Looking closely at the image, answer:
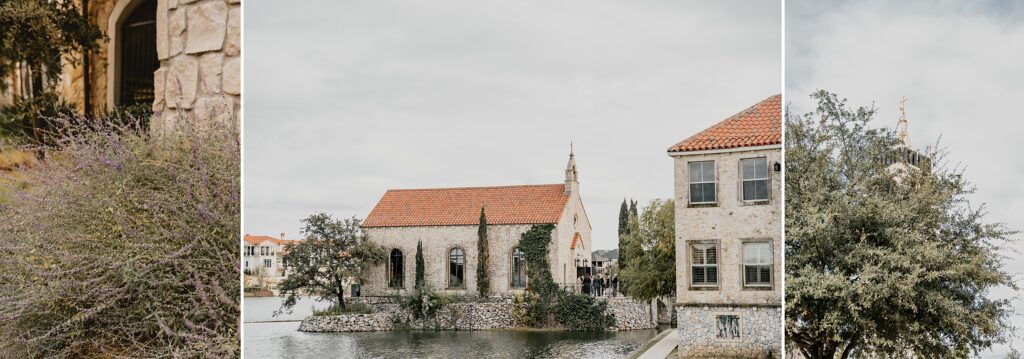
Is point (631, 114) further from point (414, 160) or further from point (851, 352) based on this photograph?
point (851, 352)

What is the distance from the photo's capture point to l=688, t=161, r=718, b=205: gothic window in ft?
13.6

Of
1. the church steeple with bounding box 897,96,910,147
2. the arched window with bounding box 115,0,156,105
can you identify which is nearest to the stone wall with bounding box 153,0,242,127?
the arched window with bounding box 115,0,156,105

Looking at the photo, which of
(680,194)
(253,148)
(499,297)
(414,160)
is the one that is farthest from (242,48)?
(680,194)

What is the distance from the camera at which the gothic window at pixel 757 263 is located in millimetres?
4074

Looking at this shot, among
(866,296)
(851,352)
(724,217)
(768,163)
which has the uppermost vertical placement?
(768,163)

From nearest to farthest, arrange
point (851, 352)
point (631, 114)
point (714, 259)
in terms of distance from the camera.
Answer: point (714, 259)
point (631, 114)
point (851, 352)

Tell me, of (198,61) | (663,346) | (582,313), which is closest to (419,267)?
(582,313)

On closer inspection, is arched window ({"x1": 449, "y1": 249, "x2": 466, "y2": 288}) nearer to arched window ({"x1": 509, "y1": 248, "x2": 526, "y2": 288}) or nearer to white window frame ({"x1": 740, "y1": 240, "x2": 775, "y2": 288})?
arched window ({"x1": 509, "y1": 248, "x2": 526, "y2": 288})

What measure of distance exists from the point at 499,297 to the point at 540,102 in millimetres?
1044

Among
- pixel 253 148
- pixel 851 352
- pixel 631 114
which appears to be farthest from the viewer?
pixel 851 352

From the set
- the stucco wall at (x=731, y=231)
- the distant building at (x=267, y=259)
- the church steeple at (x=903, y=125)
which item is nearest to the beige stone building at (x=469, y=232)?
the stucco wall at (x=731, y=231)

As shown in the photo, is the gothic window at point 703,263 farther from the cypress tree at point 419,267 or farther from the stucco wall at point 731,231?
the cypress tree at point 419,267

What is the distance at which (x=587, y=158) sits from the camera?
→ 434 cm

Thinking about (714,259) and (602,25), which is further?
(602,25)
